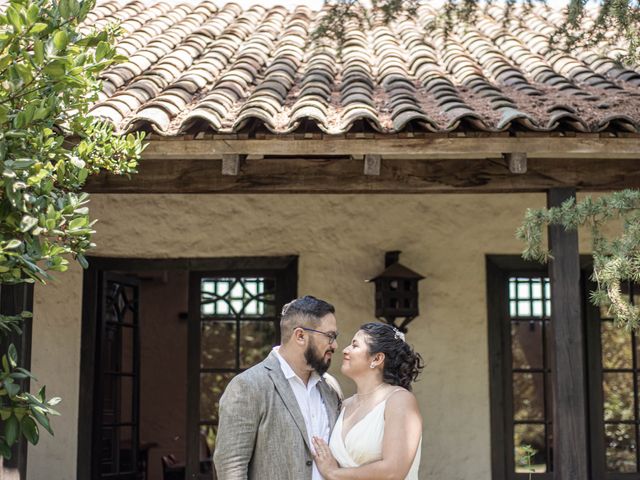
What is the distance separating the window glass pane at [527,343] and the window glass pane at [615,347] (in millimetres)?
466

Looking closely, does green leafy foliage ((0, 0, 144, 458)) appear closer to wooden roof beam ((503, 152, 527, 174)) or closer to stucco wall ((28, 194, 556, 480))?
wooden roof beam ((503, 152, 527, 174))

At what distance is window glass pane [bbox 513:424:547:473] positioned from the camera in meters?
7.18

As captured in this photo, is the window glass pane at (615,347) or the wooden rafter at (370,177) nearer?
the wooden rafter at (370,177)

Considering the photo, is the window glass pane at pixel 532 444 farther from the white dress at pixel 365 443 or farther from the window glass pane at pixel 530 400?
the white dress at pixel 365 443

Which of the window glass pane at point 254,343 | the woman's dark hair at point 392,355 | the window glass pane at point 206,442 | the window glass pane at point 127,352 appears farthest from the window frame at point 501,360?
the woman's dark hair at point 392,355

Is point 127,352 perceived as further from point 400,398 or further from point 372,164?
point 400,398

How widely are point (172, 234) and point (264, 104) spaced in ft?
6.53

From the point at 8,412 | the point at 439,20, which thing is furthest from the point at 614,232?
the point at 8,412

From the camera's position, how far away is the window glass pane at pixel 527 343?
7.67m

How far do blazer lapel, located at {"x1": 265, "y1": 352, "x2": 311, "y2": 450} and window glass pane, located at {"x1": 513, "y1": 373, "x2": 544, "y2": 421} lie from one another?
3.82m

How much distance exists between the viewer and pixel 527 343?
802 centimetres

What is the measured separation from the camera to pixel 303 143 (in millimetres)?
5312

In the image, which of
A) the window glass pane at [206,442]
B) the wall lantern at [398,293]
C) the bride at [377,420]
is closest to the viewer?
the bride at [377,420]

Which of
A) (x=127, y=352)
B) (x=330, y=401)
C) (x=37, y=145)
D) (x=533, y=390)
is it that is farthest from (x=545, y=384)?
(x=37, y=145)
